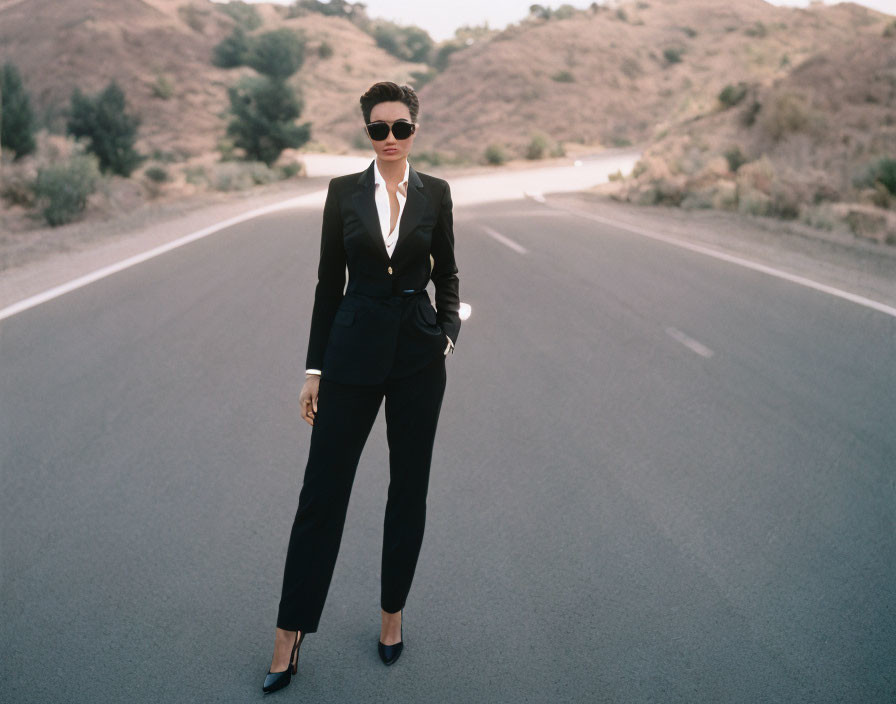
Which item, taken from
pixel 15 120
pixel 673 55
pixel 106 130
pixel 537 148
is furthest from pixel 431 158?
pixel 673 55

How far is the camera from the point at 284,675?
117 inches

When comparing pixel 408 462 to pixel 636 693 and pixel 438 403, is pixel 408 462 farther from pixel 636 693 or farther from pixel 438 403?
pixel 636 693

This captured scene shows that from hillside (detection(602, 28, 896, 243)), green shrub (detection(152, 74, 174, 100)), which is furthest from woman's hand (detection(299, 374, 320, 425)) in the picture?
green shrub (detection(152, 74, 174, 100))

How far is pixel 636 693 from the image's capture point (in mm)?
2996

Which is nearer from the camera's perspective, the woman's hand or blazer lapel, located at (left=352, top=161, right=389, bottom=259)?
blazer lapel, located at (left=352, top=161, right=389, bottom=259)

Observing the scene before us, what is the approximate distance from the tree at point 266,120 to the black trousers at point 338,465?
39.5 m

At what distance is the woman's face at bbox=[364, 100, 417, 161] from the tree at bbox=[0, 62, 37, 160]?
105 ft

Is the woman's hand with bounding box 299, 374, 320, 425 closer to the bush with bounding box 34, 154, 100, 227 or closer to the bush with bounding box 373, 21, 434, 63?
the bush with bounding box 34, 154, 100, 227

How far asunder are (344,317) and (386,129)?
0.66 metres

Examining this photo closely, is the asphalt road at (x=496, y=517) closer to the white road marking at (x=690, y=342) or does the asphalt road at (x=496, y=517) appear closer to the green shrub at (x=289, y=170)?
the white road marking at (x=690, y=342)

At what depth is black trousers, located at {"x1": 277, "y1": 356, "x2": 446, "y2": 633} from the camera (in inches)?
117

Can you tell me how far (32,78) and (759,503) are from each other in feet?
239

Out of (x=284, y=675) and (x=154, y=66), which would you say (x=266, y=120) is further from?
(x=284, y=675)

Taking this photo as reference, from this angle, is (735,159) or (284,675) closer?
(284,675)
